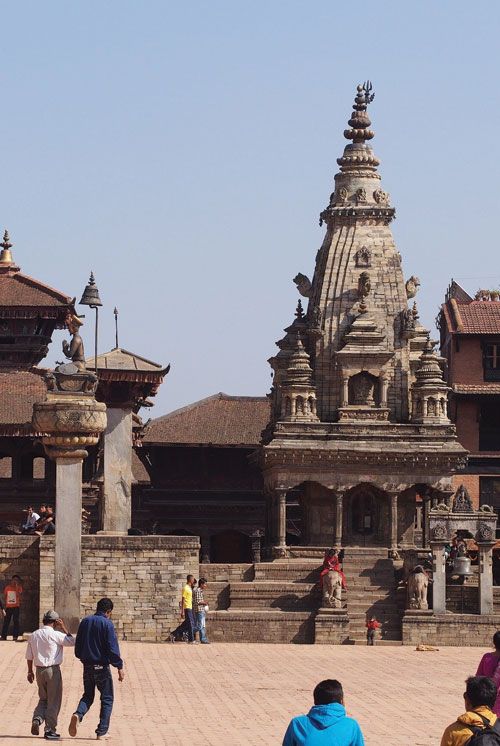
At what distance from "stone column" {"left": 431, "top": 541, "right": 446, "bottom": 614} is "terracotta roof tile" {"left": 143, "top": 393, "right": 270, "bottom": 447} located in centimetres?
1802

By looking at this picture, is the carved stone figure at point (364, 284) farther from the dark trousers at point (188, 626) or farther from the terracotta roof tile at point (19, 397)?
the dark trousers at point (188, 626)

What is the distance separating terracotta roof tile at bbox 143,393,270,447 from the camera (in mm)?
61812

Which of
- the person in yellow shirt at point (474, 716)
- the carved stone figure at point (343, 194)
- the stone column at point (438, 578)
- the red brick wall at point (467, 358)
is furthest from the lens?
the red brick wall at point (467, 358)

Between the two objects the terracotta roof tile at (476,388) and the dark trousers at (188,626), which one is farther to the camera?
the terracotta roof tile at (476,388)

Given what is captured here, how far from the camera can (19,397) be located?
192 feet

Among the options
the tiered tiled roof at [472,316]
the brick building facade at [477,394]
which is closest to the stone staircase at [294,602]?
the brick building facade at [477,394]

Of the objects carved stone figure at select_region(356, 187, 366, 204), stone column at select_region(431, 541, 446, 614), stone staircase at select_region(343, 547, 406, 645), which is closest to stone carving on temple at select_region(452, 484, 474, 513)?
stone column at select_region(431, 541, 446, 614)

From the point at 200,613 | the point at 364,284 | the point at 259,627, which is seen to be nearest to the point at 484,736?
the point at 200,613

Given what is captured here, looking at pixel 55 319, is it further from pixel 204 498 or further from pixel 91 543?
pixel 91 543

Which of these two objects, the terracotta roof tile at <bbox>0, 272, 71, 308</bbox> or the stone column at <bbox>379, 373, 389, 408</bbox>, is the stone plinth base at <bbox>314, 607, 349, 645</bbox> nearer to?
the stone column at <bbox>379, 373, 389, 408</bbox>

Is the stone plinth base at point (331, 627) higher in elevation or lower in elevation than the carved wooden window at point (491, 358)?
lower

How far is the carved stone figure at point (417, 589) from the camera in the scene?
42.9 metres

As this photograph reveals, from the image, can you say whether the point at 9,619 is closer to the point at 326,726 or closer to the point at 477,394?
the point at 326,726

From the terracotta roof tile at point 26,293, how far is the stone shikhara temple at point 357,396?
9913 millimetres
